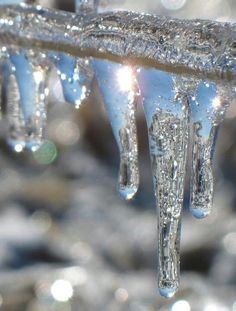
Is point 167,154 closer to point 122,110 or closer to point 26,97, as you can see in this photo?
point 122,110

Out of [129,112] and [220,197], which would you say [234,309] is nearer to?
[220,197]

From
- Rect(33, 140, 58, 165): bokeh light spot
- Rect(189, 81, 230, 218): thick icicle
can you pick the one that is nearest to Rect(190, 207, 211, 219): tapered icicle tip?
Rect(189, 81, 230, 218): thick icicle

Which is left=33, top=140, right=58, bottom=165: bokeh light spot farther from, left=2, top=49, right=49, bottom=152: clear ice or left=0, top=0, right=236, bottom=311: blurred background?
left=2, top=49, right=49, bottom=152: clear ice

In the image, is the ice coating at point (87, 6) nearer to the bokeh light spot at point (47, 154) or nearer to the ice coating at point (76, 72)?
the ice coating at point (76, 72)

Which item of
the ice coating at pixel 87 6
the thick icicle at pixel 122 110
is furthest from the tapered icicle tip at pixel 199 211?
the ice coating at pixel 87 6

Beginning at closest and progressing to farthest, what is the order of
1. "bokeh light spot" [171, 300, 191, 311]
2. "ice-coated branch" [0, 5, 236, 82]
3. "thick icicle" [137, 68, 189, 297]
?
"ice-coated branch" [0, 5, 236, 82], "thick icicle" [137, 68, 189, 297], "bokeh light spot" [171, 300, 191, 311]

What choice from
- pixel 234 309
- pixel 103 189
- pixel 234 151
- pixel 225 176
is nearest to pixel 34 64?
pixel 234 309
